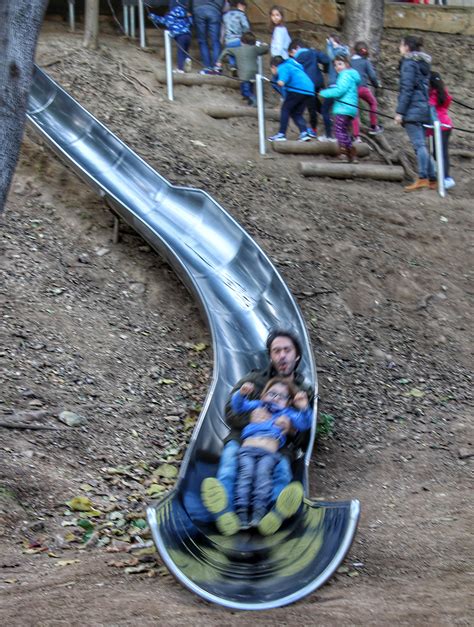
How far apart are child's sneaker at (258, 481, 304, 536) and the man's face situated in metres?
1.50

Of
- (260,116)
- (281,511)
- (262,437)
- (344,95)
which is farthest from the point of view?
(260,116)

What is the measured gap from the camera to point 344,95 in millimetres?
13977

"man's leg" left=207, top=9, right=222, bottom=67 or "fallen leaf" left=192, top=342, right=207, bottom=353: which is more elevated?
"man's leg" left=207, top=9, right=222, bottom=67

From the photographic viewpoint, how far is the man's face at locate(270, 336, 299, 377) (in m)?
7.96

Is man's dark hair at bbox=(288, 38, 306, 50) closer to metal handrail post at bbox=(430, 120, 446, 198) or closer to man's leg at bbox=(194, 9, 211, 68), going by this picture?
man's leg at bbox=(194, 9, 211, 68)

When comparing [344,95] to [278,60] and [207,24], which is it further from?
[207,24]

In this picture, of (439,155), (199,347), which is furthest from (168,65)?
(199,347)

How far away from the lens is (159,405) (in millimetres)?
9430

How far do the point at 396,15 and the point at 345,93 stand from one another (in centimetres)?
566

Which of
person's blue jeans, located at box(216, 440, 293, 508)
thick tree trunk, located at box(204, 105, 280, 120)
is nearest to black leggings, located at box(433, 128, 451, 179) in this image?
thick tree trunk, located at box(204, 105, 280, 120)

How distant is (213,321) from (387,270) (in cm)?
300

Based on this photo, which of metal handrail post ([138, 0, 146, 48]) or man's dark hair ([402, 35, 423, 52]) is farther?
metal handrail post ([138, 0, 146, 48])

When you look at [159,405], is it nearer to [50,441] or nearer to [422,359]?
[50,441]

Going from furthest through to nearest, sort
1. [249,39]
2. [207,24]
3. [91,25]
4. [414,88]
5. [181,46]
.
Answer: [207,24]
[181,46]
[91,25]
[249,39]
[414,88]
